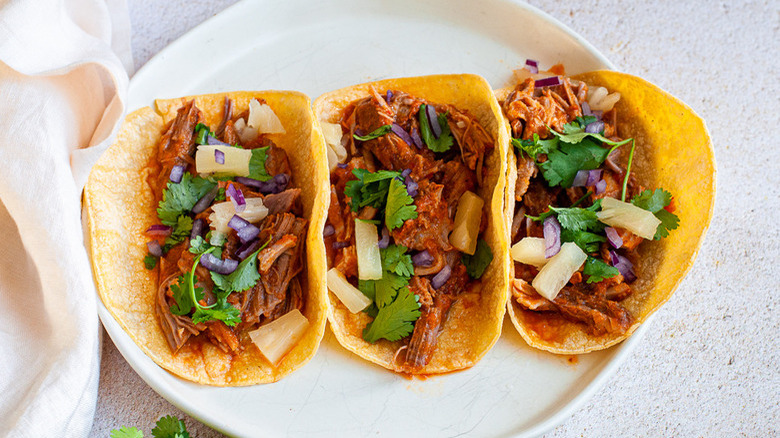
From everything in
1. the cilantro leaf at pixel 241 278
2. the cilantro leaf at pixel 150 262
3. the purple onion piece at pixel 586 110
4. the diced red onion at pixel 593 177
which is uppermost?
the purple onion piece at pixel 586 110

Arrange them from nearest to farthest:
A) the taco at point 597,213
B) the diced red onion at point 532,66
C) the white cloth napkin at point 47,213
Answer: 1. the white cloth napkin at point 47,213
2. the taco at point 597,213
3. the diced red onion at point 532,66

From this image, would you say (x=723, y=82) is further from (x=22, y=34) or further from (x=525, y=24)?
(x=22, y=34)

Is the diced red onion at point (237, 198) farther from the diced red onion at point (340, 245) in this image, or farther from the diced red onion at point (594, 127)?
the diced red onion at point (594, 127)

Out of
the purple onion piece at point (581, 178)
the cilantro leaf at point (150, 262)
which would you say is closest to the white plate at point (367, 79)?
the cilantro leaf at point (150, 262)

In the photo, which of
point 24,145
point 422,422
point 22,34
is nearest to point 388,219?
point 422,422

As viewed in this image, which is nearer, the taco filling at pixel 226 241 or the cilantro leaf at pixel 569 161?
the taco filling at pixel 226 241

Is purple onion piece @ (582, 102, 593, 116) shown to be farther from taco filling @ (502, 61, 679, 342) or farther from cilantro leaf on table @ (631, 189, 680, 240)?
cilantro leaf on table @ (631, 189, 680, 240)

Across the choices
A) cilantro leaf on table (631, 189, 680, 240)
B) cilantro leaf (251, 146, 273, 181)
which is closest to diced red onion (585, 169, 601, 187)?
cilantro leaf on table (631, 189, 680, 240)
